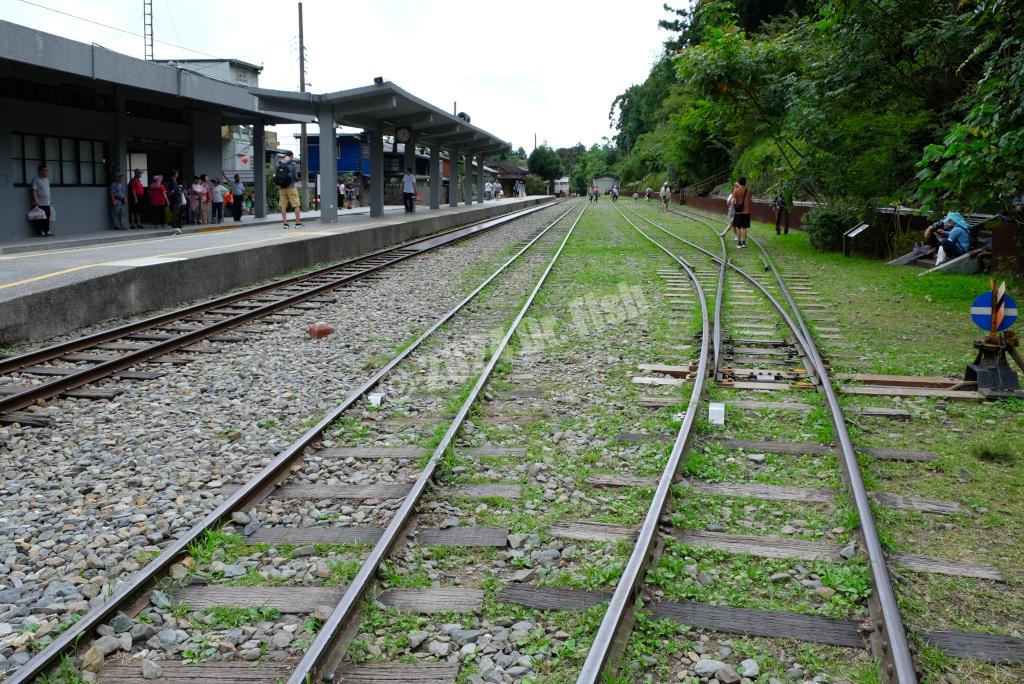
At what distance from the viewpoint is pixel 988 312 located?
26.8 ft

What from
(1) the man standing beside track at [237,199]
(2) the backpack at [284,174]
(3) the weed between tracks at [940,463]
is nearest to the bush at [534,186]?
(1) the man standing beside track at [237,199]

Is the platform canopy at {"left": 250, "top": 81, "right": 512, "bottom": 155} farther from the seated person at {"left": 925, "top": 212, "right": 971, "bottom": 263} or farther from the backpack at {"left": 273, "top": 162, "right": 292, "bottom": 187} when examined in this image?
the seated person at {"left": 925, "top": 212, "right": 971, "bottom": 263}

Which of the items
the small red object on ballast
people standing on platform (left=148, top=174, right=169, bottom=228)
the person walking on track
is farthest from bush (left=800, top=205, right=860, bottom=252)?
people standing on platform (left=148, top=174, right=169, bottom=228)

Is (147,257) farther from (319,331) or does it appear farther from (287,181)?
(287,181)

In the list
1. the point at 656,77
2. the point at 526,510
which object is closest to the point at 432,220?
the point at 526,510

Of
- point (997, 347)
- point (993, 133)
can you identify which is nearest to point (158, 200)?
point (993, 133)

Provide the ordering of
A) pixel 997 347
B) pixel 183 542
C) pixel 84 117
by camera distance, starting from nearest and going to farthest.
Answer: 1. pixel 183 542
2. pixel 997 347
3. pixel 84 117

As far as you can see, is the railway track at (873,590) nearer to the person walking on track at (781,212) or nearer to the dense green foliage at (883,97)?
the dense green foliage at (883,97)

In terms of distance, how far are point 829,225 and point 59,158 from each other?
1883cm

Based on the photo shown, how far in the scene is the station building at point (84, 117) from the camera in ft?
64.6

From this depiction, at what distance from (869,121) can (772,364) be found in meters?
12.0

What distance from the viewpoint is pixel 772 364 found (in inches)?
364

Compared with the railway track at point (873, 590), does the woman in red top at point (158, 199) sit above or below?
above

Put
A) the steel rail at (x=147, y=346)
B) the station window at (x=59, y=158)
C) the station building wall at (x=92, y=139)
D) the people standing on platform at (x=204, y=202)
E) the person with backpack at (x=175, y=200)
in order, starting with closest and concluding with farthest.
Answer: the steel rail at (x=147, y=346) → the station building wall at (x=92, y=139) → the station window at (x=59, y=158) → the person with backpack at (x=175, y=200) → the people standing on platform at (x=204, y=202)
